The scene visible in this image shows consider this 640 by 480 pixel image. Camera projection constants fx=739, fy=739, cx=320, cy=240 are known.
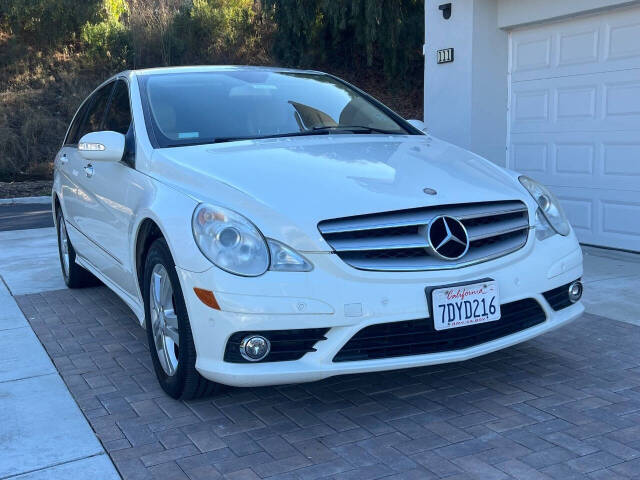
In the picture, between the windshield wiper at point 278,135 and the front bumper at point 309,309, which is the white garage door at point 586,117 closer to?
the windshield wiper at point 278,135

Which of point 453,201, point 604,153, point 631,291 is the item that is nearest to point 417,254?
point 453,201

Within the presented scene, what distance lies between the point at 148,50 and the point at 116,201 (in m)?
20.2

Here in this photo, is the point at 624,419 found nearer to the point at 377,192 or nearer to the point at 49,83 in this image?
the point at 377,192

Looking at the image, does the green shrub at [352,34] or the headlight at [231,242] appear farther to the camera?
the green shrub at [352,34]

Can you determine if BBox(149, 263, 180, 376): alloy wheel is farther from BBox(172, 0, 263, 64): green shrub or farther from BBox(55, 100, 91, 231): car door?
BBox(172, 0, 263, 64): green shrub

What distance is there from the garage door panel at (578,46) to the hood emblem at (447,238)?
14.3 ft

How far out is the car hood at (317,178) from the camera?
127 inches

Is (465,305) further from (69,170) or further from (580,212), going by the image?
(580,212)

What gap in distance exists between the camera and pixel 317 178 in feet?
11.5

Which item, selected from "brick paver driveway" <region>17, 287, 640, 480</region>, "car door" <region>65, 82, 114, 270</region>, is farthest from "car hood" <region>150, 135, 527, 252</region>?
"car door" <region>65, 82, 114, 270</region>

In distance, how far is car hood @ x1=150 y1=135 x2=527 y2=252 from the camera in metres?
3.24

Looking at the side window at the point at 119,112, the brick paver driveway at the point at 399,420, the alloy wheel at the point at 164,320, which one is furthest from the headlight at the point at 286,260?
the side window at the point at 119,112

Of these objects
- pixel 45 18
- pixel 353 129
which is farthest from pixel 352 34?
pixel 353 129

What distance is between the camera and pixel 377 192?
3.38 meters
